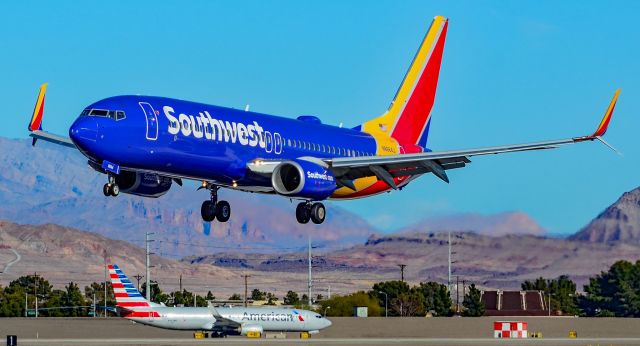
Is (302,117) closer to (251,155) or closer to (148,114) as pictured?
(251,155)

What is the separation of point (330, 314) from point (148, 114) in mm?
106831

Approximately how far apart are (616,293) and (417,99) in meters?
97.7

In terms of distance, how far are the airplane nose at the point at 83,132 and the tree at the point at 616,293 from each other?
112 m

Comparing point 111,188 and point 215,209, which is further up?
point 111,188

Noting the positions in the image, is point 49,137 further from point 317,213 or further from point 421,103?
point 421,103

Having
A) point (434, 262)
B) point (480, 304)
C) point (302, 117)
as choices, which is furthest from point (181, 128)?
point (480, 304)

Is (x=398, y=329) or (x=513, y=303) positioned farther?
(x=513, y=303)

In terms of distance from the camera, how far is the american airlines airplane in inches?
4648

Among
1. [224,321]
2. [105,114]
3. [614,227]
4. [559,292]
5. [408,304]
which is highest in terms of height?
[105,114]

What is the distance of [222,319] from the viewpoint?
389 ft

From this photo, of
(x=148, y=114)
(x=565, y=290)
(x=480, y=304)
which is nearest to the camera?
(x=148, y=114)

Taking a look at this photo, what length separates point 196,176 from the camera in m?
65.8

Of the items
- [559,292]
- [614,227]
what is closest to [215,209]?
[614,227]

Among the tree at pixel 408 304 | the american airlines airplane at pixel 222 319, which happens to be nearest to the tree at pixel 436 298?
the tree at pixel 408 304
